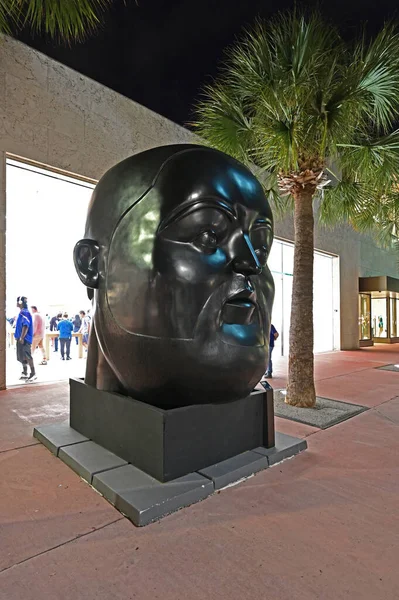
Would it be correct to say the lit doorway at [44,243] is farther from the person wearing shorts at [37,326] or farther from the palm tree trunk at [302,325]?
the palm tree trunk at [302,325]

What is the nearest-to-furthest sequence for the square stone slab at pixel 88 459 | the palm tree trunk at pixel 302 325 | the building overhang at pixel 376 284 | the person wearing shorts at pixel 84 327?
the square stone slab at pixel 88 459
the palm tree trunk at pixel 302 325
the person wearing shorts at pixel 84 327
the building overhang at pixel 376 284

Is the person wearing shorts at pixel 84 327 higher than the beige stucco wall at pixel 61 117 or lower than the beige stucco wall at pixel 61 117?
lower

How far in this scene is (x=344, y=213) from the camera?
748 cm

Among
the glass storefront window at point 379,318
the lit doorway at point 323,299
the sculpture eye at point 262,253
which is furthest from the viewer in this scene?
the glass storefront window at point 379,318

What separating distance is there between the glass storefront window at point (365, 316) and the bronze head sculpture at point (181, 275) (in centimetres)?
1633

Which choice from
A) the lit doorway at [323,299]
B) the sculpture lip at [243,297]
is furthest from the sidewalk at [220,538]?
the lit doorway at [323,299]

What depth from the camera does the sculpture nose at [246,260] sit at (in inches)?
116

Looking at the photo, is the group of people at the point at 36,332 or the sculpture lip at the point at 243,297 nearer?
the sculpture lip at the point at 243,297

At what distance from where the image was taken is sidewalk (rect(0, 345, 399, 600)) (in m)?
1.86

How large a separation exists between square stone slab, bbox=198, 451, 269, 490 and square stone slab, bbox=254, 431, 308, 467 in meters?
0.10

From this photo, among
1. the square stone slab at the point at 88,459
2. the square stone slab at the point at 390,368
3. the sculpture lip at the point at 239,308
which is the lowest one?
the square stone slab at the point at 390,368

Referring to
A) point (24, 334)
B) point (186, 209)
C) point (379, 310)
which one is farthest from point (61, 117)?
point (379, 310)

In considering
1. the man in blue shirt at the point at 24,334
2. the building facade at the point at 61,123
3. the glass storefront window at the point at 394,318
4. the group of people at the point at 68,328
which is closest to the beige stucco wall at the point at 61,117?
the building facade at the point at 61,123

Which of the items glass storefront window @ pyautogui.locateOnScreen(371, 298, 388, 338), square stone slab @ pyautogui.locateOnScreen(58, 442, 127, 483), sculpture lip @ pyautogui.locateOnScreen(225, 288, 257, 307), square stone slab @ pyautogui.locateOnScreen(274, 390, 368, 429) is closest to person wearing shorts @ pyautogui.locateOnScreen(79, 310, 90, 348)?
square stone slab @ pyautogui.locateOnScreen(274, 390, 368, 429)
